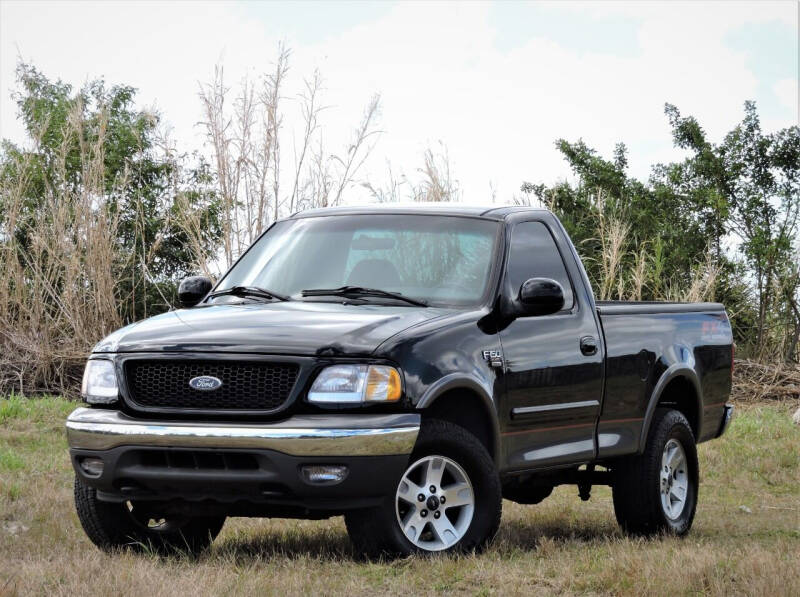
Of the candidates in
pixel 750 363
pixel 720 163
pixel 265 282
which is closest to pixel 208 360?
pixel 265 282

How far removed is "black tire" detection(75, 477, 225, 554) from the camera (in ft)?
22.8

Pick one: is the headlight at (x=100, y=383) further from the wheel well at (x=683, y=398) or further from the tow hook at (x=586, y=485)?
the wheel well at (x=683, y=398)

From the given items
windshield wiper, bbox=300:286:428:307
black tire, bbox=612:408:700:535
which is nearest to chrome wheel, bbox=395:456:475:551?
windshield wiper, bbox=300:286:428:307

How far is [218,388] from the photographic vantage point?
6270 mm

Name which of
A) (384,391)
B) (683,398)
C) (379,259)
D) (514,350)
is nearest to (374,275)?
(379,259)

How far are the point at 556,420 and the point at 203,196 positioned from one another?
8911 mm

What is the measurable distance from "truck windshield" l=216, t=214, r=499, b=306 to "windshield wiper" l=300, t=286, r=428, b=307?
1cm

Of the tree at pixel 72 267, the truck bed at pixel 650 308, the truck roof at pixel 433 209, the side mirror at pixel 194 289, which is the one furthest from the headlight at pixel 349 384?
the tree at pixel 72 267

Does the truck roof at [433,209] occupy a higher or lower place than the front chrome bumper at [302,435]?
higher

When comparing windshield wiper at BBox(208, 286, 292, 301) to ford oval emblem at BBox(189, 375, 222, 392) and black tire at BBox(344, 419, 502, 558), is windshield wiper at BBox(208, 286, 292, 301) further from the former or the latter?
black tire at BBox(344, 419, 502, 558)

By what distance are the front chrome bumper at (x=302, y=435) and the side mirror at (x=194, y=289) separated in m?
1.66

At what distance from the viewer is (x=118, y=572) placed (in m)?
6.04

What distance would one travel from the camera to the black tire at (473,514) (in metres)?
6.34

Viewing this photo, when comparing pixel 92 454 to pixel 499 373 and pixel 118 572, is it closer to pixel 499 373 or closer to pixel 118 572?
pixel 118 572
